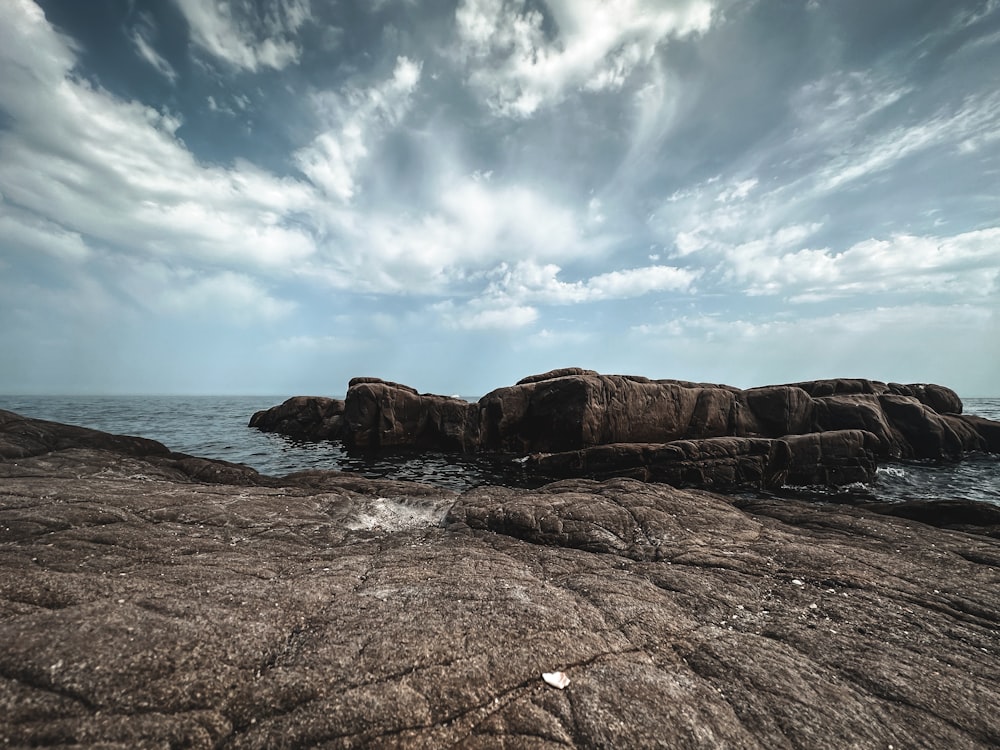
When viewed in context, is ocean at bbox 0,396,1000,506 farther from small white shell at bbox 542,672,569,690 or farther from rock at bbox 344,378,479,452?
small white shell at bbox 542,672,569,690

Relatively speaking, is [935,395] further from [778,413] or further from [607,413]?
A: [607,413]

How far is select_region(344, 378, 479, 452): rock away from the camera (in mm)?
36750

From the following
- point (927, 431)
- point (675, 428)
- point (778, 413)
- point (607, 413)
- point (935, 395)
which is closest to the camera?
point (607, 413)

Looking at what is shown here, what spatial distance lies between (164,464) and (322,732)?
55.8 feet

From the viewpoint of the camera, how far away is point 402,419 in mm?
38562

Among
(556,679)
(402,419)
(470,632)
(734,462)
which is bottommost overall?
(556,679)

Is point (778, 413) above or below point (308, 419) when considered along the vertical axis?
above

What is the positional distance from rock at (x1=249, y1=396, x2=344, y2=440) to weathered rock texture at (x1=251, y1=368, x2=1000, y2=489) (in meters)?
6.22

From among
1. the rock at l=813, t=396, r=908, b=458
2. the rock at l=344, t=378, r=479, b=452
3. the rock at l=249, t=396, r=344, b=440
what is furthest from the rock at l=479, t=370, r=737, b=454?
the rock at l=249, t=396, r=344, b=440

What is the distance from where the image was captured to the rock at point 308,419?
145ft

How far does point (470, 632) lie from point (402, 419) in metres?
34.5

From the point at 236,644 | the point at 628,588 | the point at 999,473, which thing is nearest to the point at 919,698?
the point at 628,588

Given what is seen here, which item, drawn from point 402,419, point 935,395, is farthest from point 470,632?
point 935,395

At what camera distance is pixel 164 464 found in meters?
16.0
